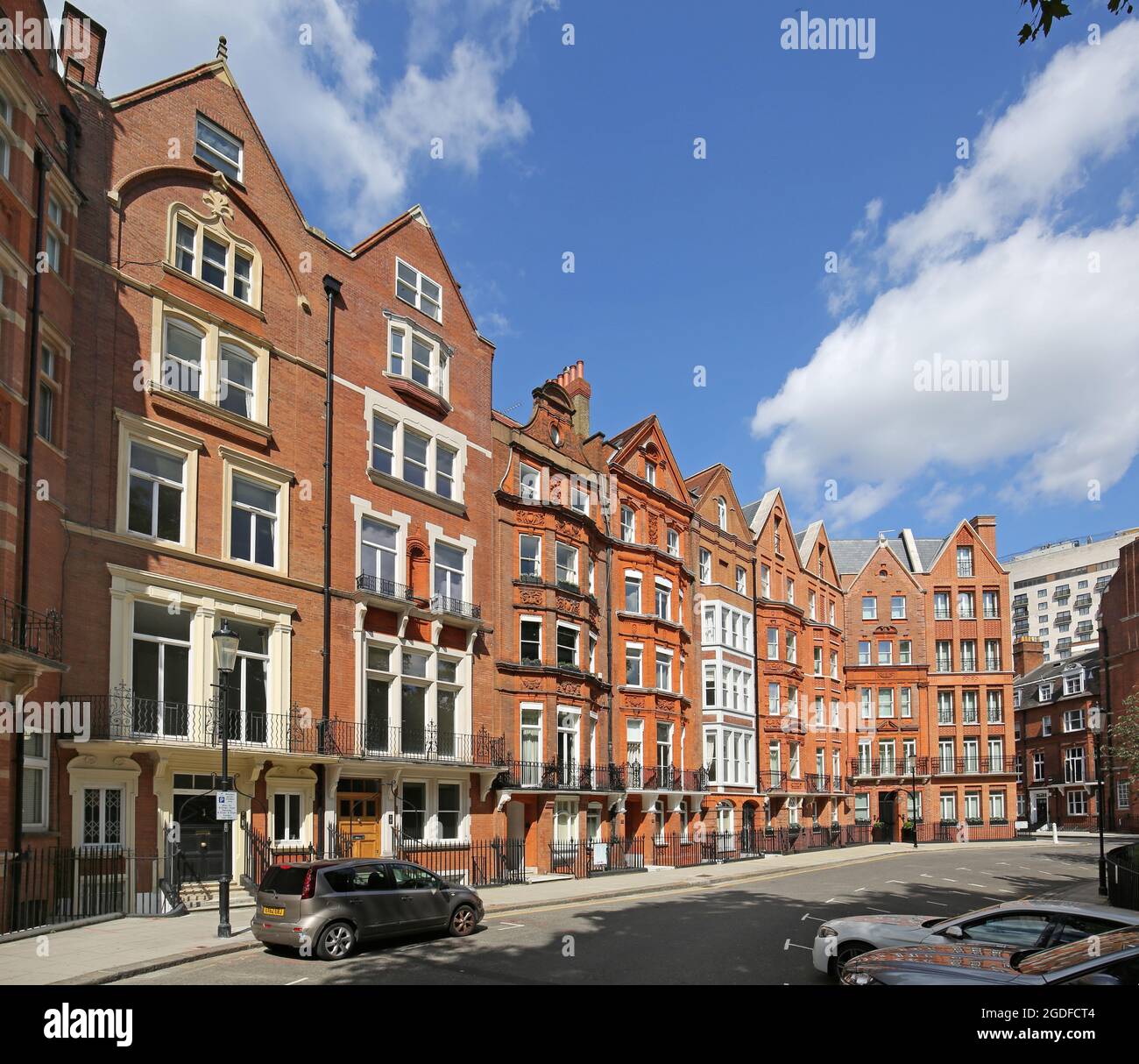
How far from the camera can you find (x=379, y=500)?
2784 cm

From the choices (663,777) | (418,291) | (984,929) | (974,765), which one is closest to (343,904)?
(984,929)

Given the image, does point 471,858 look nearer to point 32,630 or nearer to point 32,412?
point 32,630

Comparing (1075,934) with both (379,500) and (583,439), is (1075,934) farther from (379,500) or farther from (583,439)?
(583,439)

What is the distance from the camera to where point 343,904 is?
1549 centimetres

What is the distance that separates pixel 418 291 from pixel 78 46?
11379 millimetres

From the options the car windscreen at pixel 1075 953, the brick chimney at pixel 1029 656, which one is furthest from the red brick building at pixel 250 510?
the brick chimney at pixel 1029 656

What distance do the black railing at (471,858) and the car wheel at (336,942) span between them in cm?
1060

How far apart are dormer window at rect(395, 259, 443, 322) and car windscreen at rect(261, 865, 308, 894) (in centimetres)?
1854

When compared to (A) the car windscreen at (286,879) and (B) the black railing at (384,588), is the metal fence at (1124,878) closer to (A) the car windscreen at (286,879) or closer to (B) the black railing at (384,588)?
(A) the car windscreen at (286,879)

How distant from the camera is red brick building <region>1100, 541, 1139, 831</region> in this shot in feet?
199

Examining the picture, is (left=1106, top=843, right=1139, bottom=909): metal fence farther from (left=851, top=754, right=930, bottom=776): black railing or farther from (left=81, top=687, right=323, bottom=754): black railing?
(left=851, top=754, right=930, bottom=776): black railing

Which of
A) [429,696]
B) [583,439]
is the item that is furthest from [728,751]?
[429,696]

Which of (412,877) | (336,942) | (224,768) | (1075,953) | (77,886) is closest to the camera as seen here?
(1075,953)

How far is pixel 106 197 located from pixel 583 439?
19.5 meters
